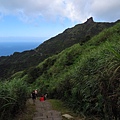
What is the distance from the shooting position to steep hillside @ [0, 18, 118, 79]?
4356 centimetres

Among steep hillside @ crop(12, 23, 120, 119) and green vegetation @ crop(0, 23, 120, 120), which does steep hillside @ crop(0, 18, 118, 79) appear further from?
green vegetation @ crop(0, 23, 120, 120)

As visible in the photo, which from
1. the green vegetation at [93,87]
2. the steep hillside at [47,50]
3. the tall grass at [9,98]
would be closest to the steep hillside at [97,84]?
the green vegetation at [93,87]

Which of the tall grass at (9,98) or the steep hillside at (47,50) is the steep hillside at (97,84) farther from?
the steep hillside at (47,50)

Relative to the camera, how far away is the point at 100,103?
21.5 ft

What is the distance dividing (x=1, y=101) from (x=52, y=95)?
449 inches

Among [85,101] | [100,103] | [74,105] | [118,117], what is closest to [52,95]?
[74,105]

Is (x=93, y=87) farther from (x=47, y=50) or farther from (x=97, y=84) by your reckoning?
(x=47, y=50)

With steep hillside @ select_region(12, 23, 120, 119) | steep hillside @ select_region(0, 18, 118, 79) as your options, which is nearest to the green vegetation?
steep hillside @ select_region(12, 23, 120, 119)

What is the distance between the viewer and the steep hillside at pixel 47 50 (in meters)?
43.6

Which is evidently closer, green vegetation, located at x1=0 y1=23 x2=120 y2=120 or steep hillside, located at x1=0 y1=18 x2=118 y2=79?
green vegetation, located at x1=0 y1=23 x2=120 y2=120

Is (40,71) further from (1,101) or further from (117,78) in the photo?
(117,78)

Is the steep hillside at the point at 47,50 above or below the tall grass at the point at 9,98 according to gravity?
above

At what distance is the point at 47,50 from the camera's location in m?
54.6

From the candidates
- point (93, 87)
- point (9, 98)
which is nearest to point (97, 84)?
point (93, 87)
